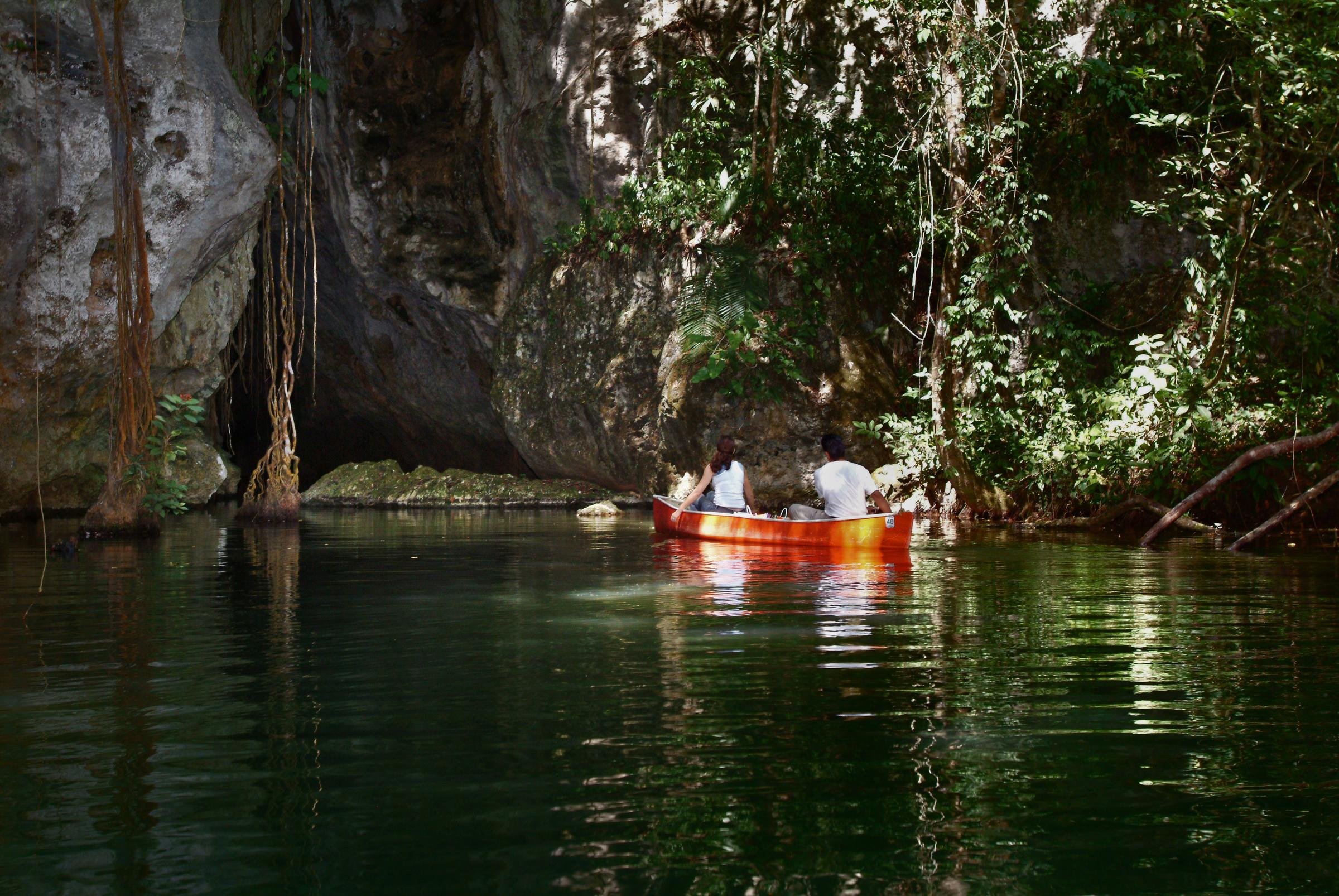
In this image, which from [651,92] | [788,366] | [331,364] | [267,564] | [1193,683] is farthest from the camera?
[331,364]

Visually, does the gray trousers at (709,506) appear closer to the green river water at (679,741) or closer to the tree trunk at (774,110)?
the green river water at (679,741)

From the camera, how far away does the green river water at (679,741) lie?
2.53 m

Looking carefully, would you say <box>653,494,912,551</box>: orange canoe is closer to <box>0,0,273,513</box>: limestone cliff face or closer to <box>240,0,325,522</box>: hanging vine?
<box>240,0,325,522</box>: hanging vine

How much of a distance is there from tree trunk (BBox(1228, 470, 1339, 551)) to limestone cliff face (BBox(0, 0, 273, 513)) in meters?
11.6

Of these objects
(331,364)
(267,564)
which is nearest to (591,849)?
(267,564)

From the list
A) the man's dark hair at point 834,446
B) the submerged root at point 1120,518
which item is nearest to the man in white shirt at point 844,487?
the man's dark hair at point 834,446

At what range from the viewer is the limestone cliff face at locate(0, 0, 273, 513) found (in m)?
13.4

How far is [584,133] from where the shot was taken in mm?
20109

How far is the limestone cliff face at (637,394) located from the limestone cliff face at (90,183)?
6.21 m

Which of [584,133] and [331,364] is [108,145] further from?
[331,364]

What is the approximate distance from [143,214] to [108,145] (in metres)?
0.84

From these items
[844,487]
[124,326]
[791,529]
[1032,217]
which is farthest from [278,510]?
[1032,217]

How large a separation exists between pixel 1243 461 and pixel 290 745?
31.7 ft

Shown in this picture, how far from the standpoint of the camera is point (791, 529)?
1094cm
